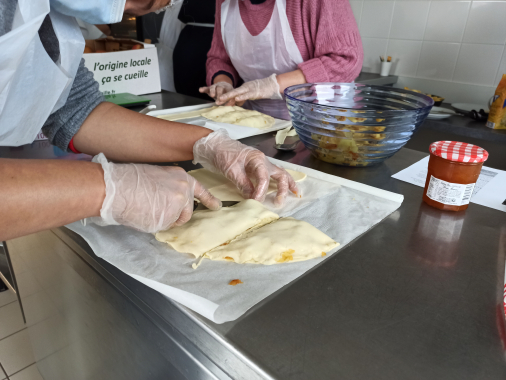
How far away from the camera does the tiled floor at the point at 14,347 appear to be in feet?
5.85

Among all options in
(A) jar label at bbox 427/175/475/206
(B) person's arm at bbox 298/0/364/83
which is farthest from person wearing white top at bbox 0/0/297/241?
(B) person's arm at bbox 298/0/364/83


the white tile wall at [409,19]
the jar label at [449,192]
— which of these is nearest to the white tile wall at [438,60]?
the white tile wall at [409,19]

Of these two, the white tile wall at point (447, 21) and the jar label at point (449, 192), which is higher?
the white tile wall at point (447, 21)

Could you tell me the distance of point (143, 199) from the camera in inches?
29.1

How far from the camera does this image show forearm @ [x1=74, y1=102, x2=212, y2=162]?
1112 mm

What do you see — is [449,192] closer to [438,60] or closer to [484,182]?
[484,182]

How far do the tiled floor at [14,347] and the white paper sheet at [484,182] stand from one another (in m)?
1.89

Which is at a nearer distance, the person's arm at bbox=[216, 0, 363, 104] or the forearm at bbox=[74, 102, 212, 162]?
the forearm at bbox=[74, 102, 212, 162]

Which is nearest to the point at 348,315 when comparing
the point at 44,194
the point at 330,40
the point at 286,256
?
the point at 286,256

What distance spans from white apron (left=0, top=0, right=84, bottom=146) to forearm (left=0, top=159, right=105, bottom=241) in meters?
0.24

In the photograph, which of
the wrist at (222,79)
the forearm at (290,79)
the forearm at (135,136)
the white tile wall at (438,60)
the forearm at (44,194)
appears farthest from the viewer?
the white tile wall at (438,60)

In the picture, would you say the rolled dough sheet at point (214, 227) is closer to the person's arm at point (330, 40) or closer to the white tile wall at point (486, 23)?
the person's arm at point (330, 40)

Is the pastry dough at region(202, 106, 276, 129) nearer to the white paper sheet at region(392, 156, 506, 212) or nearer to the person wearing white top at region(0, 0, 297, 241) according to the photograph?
the person wearing white top at region(0, 0, 297, 241)

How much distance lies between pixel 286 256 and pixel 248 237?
98mm
